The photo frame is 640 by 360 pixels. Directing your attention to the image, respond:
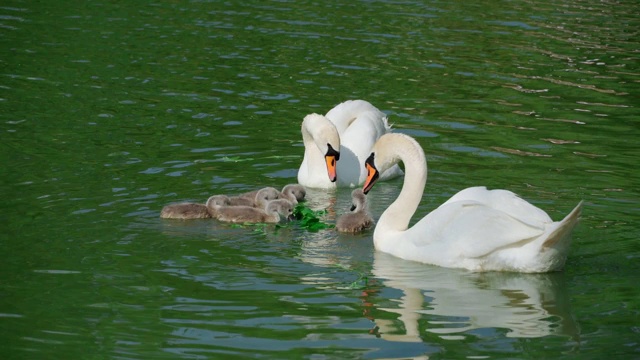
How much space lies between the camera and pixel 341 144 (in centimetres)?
1542

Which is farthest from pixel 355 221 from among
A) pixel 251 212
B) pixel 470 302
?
pixel 470 302

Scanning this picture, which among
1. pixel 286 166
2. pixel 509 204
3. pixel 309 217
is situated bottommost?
pixel 286 166

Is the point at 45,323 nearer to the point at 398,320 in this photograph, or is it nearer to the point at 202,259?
the point at 202,259

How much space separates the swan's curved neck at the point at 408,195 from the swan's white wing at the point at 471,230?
1.47ft

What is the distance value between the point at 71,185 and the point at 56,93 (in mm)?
5596

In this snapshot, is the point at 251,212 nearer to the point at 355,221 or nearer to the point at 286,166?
the point at 355,221

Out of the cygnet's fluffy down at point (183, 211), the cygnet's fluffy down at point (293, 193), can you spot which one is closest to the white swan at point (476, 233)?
the cygnet's fluffy down at point (293, 193)

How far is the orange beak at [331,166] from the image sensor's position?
14.0 meters

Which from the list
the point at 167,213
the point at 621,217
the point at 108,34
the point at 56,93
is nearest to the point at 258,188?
the point at 167,213

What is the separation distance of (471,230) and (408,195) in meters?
1.17

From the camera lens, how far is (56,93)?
19.1m

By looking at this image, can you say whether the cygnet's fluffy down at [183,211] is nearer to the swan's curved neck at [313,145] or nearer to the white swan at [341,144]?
the white swan at [341,144]

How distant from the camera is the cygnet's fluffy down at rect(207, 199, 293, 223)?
12.5m

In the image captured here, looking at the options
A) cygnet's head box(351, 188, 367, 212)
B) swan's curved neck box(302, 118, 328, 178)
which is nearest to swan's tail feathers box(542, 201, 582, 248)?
cygnet's head box(351, 188, 367, 212)
